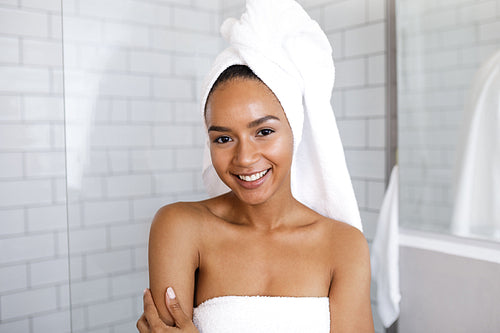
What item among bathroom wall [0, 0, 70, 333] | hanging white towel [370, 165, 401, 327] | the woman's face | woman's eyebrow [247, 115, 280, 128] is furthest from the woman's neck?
bathroom wall [0, 0, 70, 333]

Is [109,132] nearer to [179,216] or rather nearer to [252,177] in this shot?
[179,216]

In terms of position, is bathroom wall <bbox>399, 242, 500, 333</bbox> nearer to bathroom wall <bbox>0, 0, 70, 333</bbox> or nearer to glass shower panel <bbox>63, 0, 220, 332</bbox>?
glass shower panel <bbox>63, 0, 220, 332</bbox>

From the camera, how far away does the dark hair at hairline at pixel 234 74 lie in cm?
97

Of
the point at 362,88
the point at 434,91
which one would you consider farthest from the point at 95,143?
the point at 434,91

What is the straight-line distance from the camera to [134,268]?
4.49 ft

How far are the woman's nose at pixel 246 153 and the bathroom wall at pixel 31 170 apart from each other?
99cm

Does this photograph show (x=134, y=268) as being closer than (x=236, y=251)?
No

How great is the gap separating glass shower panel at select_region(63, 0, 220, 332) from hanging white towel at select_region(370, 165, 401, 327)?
2.23 ft

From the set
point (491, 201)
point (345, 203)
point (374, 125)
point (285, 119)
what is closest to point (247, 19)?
point (285, 119)

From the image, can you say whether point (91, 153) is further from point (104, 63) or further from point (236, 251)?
point (236, 251)

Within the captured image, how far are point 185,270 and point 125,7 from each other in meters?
0.81

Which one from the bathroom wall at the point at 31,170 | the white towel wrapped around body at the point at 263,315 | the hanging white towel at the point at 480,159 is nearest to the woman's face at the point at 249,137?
the white towel wrapped around body at the point at 263,315

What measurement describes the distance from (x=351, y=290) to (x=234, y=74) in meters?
0.55

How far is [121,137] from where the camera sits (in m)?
1.33
